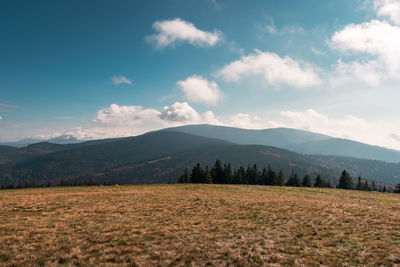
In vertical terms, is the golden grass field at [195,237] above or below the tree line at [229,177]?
above

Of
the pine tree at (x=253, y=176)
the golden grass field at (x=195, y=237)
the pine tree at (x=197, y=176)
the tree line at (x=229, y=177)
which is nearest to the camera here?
the golden grass field at (x=195, y=237)

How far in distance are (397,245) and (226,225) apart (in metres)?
10.4

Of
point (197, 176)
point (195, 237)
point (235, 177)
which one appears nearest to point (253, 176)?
point (235, 177)

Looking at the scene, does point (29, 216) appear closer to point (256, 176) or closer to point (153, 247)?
point (153, 247)

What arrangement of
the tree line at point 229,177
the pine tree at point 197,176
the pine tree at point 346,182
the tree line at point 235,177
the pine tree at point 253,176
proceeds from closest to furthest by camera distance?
the pine tree at point 197,176 < the tree line at point 229,177 < the tree line at point 235,177 < the pine tree at point 346,182 < the pine tree at point 253,176

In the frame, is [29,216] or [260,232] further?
[29,216]

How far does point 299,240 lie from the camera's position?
11.5 metres

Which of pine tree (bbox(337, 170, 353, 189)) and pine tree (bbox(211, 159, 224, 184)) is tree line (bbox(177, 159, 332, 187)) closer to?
pine tree (bbox(211, 159, 224, 184))

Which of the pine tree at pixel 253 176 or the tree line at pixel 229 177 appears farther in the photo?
the pine tree at pixel 253 176

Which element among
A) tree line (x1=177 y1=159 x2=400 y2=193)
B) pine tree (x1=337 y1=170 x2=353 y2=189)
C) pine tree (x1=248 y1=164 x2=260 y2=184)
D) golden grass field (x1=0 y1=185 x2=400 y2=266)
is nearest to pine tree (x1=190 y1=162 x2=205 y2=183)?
tree line (x1=177 y1=159 x2=400 y2=193)

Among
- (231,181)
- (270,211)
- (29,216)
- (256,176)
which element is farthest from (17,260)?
(256,176)

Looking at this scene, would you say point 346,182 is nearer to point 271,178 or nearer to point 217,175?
point 271,178

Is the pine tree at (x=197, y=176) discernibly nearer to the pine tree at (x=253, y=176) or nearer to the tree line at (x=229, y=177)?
the tree line at (x=229, y=177)

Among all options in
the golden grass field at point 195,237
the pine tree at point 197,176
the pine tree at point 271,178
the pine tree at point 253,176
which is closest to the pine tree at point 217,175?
the pine tree at point 197,176
